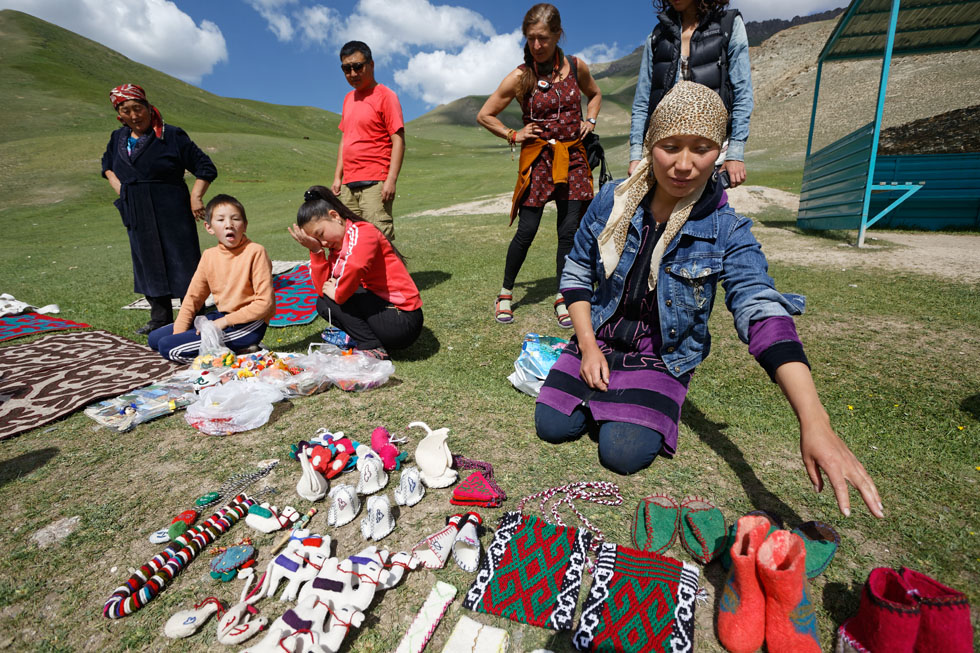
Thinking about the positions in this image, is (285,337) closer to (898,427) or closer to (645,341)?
(645,341)

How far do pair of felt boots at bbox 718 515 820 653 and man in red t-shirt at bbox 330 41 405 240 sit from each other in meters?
4.61

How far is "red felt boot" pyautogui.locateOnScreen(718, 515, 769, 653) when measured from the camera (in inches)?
61.0

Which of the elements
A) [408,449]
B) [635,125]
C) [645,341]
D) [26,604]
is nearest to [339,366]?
[408,449]

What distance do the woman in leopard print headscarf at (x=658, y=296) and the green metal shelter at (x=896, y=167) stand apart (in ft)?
23.2

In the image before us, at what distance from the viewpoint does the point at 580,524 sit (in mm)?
2135

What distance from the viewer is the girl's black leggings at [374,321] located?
391cm

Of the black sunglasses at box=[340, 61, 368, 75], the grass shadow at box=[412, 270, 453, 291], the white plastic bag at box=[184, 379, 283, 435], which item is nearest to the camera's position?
the white plastic bag at box=[184, 379, 283, 435]

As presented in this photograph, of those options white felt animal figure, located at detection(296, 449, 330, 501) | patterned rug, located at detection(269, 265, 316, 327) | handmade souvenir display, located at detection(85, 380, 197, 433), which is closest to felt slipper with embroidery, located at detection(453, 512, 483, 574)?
white felt animal figure, located at detection(296, 449, 330, 501)

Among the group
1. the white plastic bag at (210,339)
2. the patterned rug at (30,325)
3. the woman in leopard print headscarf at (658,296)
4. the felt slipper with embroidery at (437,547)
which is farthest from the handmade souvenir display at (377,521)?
the patterned rug at (30,325)

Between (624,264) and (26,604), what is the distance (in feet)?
10.0

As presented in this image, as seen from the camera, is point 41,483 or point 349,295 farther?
point 349,295

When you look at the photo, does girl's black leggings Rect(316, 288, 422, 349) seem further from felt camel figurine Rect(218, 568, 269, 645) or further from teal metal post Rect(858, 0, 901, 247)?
teal metal post Rect(858, 0, 901, 247)

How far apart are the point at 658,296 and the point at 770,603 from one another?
1457mm

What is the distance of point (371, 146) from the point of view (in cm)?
519
